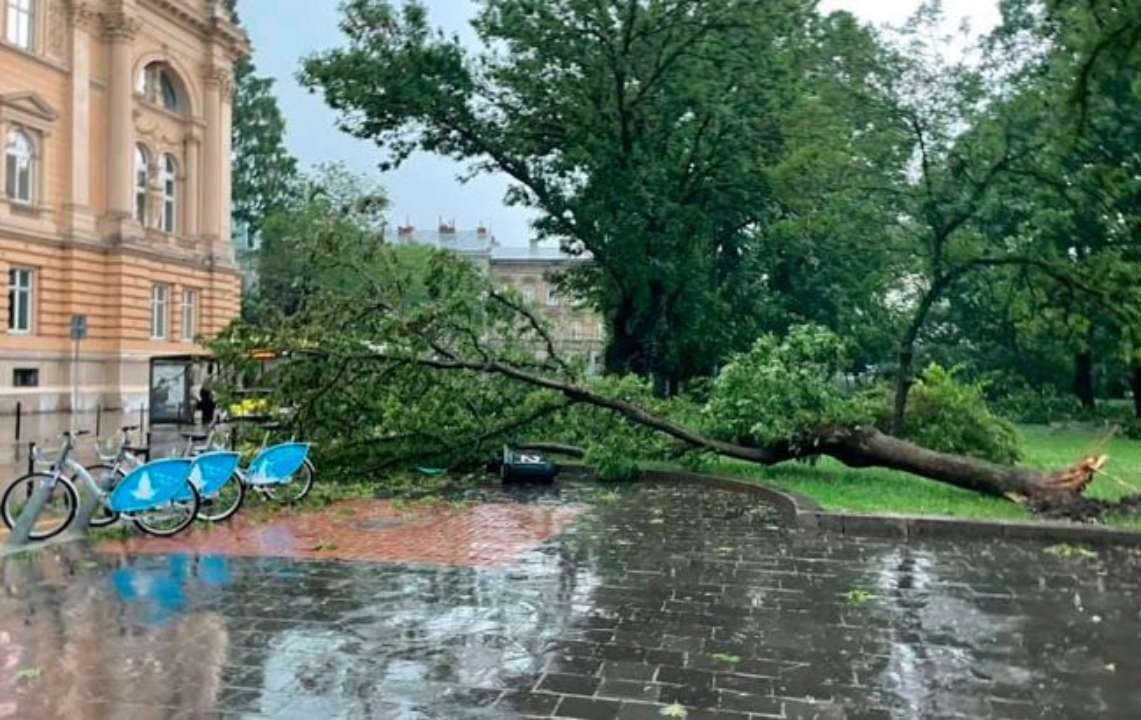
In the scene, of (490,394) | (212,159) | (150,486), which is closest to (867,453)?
(490,394)

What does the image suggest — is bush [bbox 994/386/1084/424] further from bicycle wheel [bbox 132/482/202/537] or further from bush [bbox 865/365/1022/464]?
bicycle wheel [bbox 132/482/202/537]

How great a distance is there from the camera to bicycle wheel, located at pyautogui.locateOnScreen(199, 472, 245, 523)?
34.4ft

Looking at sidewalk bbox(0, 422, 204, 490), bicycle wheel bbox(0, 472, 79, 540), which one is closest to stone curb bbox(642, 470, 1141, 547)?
bicycle wheel bbox(0, 472, 79, 540)

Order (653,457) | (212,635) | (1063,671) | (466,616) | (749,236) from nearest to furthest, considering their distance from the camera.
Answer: (1063,671)
(212,635)
(466,616)
(653,457)
(749,236)

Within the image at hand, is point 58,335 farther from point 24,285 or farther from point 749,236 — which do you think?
point 749,236

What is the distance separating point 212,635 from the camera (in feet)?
20.3

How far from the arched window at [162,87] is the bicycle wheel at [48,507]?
31575mm

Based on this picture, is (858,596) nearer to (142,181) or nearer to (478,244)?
(142,181)

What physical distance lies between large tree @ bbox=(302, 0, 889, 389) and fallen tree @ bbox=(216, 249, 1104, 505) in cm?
589

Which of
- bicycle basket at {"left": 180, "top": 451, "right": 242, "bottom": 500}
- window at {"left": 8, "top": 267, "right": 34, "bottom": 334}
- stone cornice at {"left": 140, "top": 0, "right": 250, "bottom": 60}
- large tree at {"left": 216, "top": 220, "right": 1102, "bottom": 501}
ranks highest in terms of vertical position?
stone cornice at {"left": 140, "top": 0, "right": 250, "bottom": 60}

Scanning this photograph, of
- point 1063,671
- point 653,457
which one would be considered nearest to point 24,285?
point 653,457

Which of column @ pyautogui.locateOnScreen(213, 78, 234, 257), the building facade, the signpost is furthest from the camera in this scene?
column @ pyautogui.locateOnScreen(213, 78, 234, 257)

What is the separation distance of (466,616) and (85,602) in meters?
2.68

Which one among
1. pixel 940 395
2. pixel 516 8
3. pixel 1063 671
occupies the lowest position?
pixel 1063 671
